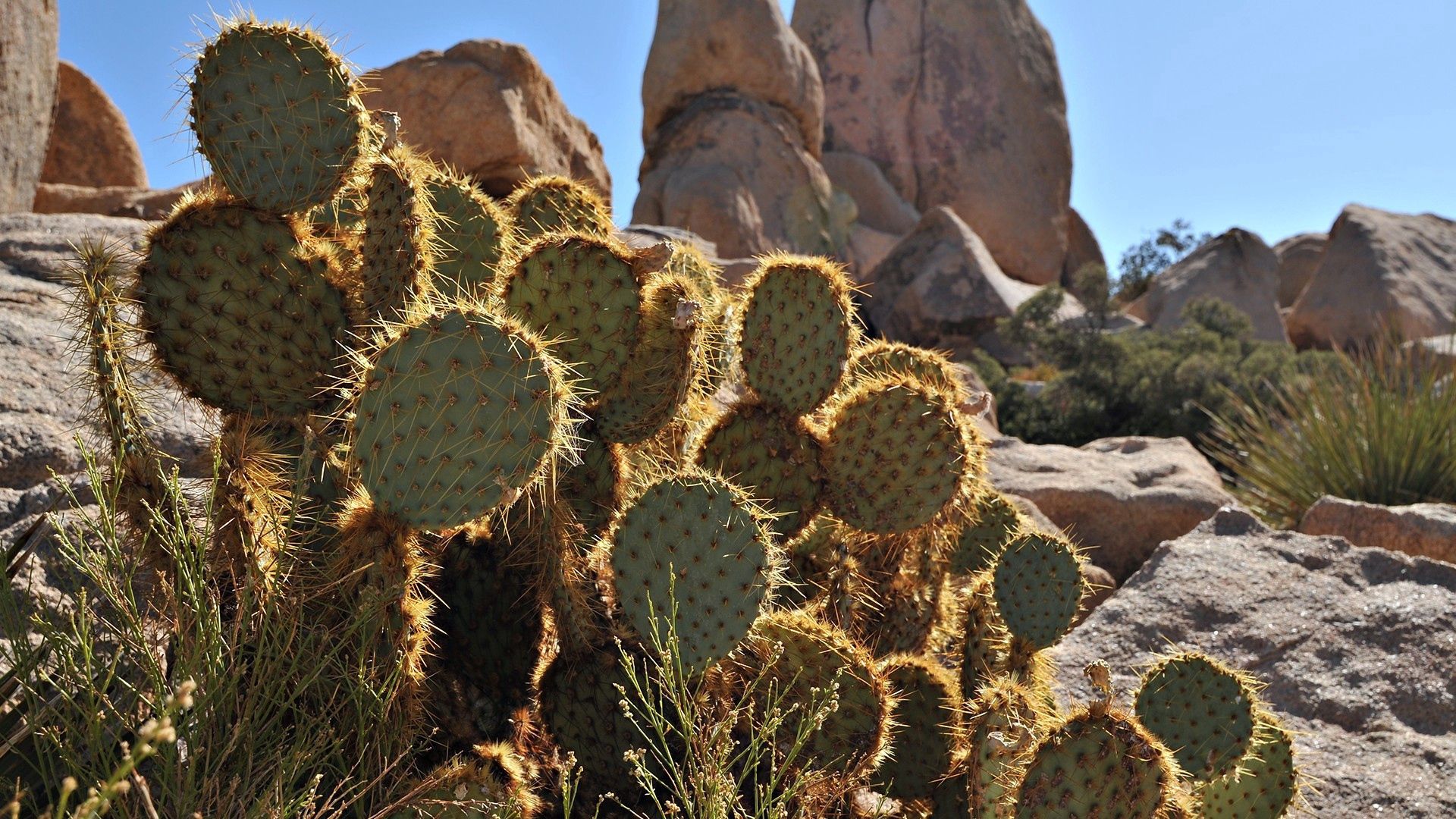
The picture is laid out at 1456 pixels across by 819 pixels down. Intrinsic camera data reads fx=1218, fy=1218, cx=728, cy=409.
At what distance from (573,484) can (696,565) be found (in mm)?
555

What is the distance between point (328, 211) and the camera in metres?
2.72

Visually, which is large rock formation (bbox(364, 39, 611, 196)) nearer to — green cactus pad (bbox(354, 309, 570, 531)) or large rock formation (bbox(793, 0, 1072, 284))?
green cactus pad (bbox(354, 309, 570, 531))

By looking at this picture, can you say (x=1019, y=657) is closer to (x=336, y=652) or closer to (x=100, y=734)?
(x=336, y=652)

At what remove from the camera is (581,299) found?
2.49m

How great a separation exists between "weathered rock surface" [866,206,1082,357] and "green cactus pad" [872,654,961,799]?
13648mm

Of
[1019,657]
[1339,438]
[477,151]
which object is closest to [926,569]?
[1019,657]

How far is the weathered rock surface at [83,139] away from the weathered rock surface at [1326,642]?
856 centimetres

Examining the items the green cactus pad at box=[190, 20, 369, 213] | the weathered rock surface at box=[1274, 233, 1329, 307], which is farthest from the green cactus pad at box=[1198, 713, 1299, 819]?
the weathered rock surface at box=[1274, 233, 1329, 307]

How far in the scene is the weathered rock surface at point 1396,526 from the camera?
17.6ft

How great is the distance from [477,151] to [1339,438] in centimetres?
635

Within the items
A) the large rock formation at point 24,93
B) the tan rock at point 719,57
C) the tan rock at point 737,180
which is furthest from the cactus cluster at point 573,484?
the tan rock at point 719,57

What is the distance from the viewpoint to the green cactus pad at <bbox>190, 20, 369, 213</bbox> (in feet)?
7.47

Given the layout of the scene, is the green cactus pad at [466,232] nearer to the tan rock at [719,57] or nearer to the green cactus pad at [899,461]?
the green cactus pad at [899,461]

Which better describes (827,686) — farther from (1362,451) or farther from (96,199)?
(96,199)
